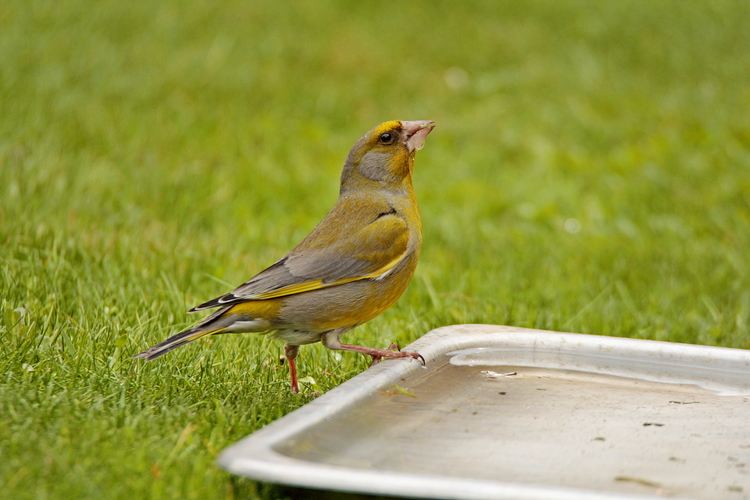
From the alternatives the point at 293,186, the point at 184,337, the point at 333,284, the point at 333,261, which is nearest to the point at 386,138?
the point at 333,261

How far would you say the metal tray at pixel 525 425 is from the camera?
2.22m

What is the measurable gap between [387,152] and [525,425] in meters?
1.53

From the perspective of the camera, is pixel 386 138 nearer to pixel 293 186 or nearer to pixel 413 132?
pixel 413 132

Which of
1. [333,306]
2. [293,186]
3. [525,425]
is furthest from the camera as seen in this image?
[293,186]

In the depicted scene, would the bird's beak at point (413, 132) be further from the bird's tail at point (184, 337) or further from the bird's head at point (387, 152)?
the bird's tail at point (184, 337)

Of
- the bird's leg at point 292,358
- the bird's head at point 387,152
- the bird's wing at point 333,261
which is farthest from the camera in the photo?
the bird's head at point 387,152

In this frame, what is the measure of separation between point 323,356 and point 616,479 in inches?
73.6

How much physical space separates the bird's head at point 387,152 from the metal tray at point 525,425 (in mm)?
776

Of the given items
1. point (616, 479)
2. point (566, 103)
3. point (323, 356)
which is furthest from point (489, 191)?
point (616, 479)

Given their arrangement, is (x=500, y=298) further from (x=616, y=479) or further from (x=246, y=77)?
(x=246, y=77)

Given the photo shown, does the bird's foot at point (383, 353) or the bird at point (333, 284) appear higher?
the bird at point (333, 284)

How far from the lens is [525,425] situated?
299 cm

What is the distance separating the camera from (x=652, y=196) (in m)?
7.33

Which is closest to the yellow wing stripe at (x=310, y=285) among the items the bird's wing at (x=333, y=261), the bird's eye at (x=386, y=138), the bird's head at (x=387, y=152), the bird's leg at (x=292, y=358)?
the bird's wing at (x=333, y=261)
